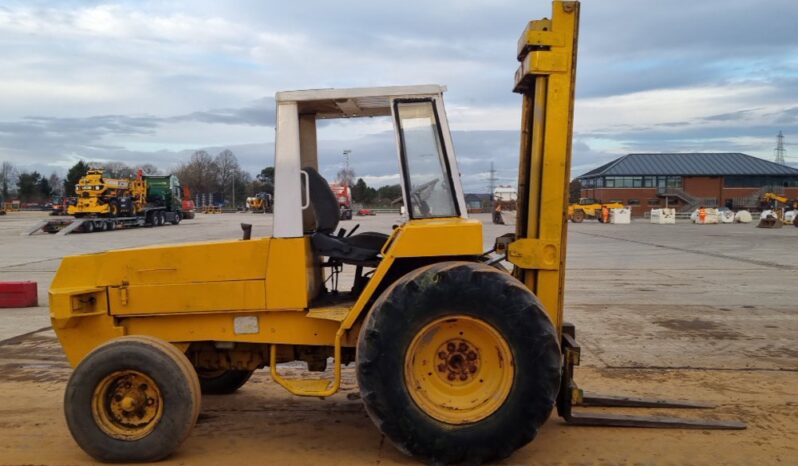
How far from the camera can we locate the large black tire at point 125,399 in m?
4.33

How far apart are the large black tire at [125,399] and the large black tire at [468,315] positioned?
4.16 feet

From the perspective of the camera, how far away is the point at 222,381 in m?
6.03

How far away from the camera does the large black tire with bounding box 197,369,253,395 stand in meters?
5.97

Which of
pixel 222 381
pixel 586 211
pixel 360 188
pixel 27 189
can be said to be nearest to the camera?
pixel 222 381

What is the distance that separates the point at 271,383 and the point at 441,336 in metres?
2.89

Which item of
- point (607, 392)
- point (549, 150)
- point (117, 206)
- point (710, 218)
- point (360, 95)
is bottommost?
point (607, 392)

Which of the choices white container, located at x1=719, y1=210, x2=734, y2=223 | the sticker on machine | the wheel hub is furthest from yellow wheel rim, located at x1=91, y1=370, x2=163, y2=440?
white container, located at x1=719, y1=210, x2=734, y2=223

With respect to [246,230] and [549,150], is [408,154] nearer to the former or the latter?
[549,150]

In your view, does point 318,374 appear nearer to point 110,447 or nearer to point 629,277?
point 110,447

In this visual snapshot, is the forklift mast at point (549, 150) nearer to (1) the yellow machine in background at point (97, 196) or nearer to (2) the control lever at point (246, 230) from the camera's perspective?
(2) the control lever at point (246, 230)

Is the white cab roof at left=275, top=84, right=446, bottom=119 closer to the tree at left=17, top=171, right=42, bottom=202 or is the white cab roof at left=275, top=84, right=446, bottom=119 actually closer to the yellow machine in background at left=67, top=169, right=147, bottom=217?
the yellow machine in background at left=67, top=169, right=147, bottom=217

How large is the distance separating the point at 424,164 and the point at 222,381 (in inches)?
117

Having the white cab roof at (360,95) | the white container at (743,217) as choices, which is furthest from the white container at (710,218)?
the white cab roof at (360,95)

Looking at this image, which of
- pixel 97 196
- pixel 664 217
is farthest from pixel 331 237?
pixel 664 217
